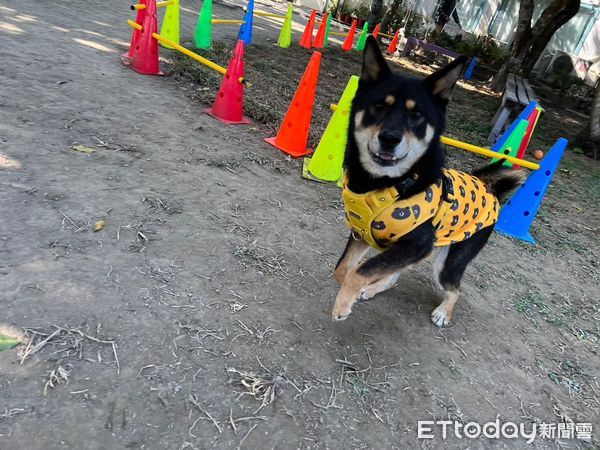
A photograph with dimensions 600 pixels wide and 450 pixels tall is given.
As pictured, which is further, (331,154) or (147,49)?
(147,49)

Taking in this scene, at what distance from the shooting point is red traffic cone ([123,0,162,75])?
249 inches

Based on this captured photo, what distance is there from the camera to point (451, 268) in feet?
10.3

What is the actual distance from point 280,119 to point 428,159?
13.0ft

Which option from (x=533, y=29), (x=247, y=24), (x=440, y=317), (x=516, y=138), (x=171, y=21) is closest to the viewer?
(x=440, y=317)

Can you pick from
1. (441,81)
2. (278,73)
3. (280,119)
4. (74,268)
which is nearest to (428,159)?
(441,81)

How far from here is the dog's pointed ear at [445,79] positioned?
255cm

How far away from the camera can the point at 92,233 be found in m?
2.97

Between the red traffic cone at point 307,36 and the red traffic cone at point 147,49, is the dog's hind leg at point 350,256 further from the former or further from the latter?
the red traffic cone at point 307,36

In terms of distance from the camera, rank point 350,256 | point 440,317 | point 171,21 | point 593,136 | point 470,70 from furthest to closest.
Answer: point 470,70, point 593,136, point 171,21, point 440,317, point 350,256

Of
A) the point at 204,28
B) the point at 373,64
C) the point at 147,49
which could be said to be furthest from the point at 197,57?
the point at 373,64

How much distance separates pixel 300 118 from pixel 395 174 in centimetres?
307

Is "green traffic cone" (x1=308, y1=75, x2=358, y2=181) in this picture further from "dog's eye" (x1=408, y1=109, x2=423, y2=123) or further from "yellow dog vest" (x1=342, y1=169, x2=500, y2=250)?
"dog's eye" (x1=408, y1=109, x2=423, y2=123)

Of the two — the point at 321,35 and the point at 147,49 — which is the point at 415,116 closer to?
the point at 147,49

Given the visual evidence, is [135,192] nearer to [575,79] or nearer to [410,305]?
[410,305]
